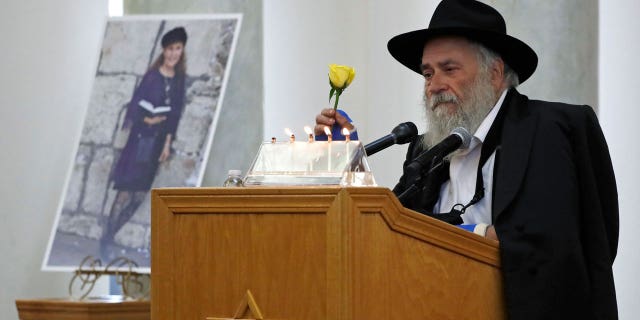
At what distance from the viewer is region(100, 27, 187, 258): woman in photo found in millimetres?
6352

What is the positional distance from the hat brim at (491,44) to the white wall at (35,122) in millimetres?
3493

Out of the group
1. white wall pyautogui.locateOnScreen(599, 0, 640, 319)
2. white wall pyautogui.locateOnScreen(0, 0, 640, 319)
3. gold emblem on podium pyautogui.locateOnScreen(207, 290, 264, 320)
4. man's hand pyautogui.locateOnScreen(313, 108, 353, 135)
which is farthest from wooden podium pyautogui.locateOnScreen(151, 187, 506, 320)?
white wall pyautogui.locateOnScreen(0, 0, 640, 319)

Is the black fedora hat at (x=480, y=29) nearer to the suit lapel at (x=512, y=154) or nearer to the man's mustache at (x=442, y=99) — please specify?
the man's mustache at (x=442, y=99)

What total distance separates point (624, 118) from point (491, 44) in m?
1.66

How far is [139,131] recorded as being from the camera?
254 inches

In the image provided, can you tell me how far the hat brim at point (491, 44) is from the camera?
371 cm

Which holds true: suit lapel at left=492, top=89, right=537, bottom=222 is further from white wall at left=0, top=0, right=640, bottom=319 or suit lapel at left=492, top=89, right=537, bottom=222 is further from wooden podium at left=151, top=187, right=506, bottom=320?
white wall at left=0, top=0, right=640, bottom=319

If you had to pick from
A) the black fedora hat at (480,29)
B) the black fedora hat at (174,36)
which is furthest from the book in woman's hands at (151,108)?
the black fedora hat at (480,29)

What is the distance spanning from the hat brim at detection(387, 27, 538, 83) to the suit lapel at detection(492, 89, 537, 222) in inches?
12.6

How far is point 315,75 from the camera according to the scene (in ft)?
25.6

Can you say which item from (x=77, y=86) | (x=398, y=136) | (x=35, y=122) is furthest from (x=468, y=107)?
(x=77, y=86)

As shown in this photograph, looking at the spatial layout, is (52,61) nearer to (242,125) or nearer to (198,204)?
(242,125)

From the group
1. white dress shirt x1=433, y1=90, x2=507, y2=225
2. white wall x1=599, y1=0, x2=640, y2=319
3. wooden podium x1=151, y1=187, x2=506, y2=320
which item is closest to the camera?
wooden podium x1=151, y1=187, x2=506, y2=320

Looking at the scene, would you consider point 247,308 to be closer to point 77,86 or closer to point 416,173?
point 416,173
